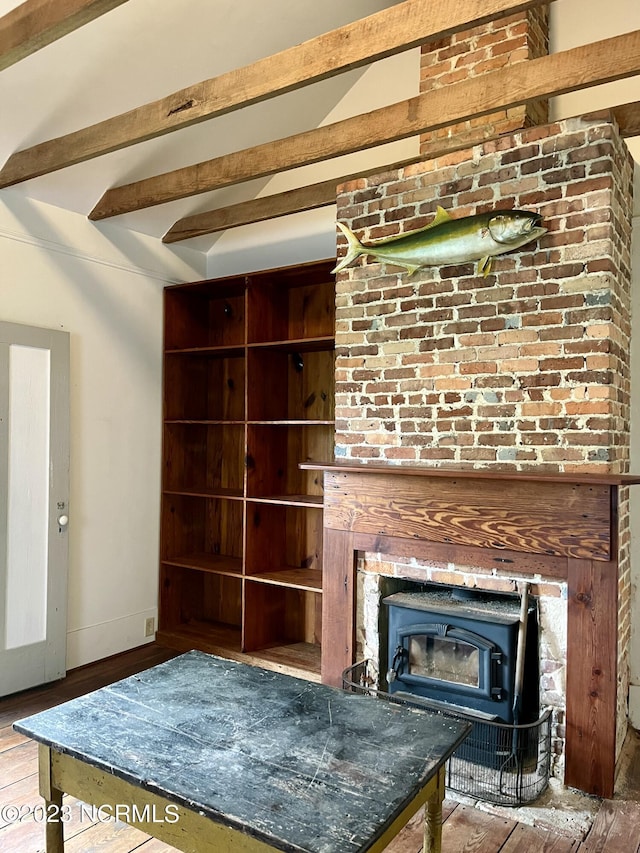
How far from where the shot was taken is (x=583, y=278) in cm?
255

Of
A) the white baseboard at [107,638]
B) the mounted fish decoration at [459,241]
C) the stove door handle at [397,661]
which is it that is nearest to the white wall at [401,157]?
the mounted fish decoration at [459,241]

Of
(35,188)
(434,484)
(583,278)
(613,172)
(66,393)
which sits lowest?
(434,484)

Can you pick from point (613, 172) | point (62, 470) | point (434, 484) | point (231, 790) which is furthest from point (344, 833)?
point (62, 470)

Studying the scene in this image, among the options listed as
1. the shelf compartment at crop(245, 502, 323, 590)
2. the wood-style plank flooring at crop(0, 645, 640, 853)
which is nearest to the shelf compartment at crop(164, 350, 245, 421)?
the shelf compartment at crop(245, 502, 323, 590)

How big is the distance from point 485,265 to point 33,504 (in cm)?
267

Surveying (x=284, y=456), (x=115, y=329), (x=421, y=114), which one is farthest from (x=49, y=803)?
(x=115, y=329)

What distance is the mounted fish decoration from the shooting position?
2.61 m

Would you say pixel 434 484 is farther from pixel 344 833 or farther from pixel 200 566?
pixel 200 566

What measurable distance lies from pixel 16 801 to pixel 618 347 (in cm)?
298

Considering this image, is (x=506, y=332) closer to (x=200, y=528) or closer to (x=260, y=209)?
(x=260, y=209)

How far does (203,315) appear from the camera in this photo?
457 centimetres

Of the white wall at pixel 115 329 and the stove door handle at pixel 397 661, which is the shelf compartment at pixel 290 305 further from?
the stove door handle at pixel 397 661

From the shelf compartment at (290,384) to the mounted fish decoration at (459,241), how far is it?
1.08 meters

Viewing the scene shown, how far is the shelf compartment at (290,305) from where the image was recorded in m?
3.91
